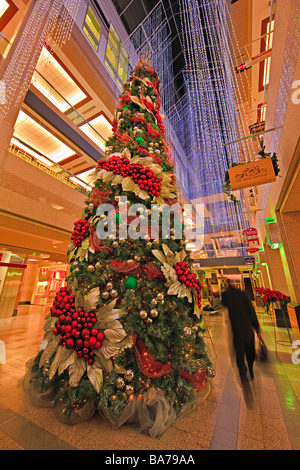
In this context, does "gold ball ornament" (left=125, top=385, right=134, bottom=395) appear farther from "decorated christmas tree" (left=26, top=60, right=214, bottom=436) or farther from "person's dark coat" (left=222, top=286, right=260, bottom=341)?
"person's dark coat" (left=222, top=286, right=260, bottom=341)

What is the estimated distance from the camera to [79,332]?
58.8 inches

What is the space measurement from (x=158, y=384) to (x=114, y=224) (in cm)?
152

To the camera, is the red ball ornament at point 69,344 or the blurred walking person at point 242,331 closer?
the red ball ornament at point 69,344

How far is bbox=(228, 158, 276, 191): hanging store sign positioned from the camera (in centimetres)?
371

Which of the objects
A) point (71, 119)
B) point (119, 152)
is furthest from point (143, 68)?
point (71, 119)

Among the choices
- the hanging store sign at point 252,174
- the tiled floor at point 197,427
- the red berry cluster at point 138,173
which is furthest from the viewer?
the hanging store sign at point 252,174

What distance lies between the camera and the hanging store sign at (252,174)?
146 inches

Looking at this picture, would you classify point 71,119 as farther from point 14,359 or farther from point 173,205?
point 14,359

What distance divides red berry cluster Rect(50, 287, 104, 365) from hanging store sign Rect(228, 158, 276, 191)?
3.93 meters

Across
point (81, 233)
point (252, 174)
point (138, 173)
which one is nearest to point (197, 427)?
point (81, 233)

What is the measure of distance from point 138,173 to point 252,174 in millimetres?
3045

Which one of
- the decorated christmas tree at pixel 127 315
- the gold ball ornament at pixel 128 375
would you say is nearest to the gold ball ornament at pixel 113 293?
the decorated christmas tree at pixel 127 315

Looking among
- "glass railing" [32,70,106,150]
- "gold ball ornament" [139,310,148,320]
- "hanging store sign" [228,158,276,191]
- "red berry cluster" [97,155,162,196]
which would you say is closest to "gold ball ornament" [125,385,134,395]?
"gold ball ornament" [139,310,148,320]

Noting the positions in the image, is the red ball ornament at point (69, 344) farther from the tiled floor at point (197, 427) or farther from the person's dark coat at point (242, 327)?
the person's dark coat at point (242, 327)
